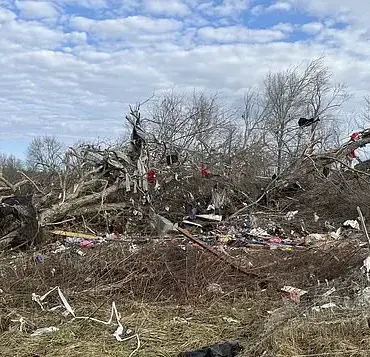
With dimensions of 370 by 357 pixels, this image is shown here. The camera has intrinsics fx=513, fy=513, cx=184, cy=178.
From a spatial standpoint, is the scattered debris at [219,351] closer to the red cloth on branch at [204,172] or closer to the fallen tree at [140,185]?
the fallen tree at [140,185]

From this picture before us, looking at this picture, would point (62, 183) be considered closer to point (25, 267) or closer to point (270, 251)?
point (25, 267)

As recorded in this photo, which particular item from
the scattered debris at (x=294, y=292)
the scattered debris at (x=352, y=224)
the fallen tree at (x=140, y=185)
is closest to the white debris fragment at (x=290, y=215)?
the fallen tree at (x=140, y=185)

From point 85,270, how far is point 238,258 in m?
1.89

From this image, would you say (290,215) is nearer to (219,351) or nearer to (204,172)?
(204,172)

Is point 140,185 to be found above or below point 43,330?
above

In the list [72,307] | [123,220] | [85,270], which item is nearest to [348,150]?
[123,220]

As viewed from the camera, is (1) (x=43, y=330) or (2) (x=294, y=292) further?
(2) (x=294, y=292)

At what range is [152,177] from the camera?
32.0 ft

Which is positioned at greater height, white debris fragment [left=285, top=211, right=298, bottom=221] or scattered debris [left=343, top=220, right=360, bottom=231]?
white debris fragment [left=285, top=211, right=298, bottom=221]

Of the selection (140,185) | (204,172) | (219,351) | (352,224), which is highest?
(204,172)

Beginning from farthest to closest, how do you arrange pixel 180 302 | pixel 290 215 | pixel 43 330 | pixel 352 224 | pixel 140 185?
1. pixel 290 215
2. pixel 140 185
3. pixel 352 224
4. pixel 180 302
5. pixel 43 330

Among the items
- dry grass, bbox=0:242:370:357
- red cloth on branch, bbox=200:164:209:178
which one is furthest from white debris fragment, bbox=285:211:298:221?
dry grass, bbox=0:242:370:357

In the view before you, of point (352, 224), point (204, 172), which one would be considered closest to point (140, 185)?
point (204, 172)

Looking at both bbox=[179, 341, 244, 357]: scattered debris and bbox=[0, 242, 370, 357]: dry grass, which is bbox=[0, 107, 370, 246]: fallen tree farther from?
bbox=[179, 341, 244, 357]: scattered debris
